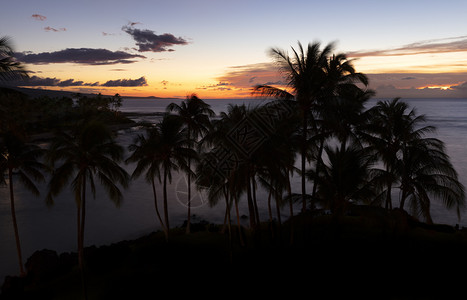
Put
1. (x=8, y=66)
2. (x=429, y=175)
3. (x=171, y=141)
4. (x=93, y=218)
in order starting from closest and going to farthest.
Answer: (x=8, y=66) < (x=429, y=175) < (x=171, y=141) < (x=93, y=218)

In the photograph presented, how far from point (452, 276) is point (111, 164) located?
2016 centimetres

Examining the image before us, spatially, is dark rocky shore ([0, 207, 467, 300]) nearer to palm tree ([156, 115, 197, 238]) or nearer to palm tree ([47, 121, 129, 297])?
palm tree ([47, 121, 129, 297])

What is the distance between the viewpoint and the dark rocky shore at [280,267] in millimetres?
16625

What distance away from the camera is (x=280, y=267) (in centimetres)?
1875

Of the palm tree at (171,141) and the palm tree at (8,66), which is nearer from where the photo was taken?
the palm tree at (8,66)

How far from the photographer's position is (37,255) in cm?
2200

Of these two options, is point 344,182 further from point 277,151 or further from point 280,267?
point 280,267

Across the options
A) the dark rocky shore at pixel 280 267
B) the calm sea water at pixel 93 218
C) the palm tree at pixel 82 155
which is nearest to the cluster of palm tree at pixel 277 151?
the palm tree at pixel 82 155

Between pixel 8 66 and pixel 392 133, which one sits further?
pixel 392 133

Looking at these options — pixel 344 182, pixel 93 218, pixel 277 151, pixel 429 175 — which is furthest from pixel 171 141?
pixel 93 218

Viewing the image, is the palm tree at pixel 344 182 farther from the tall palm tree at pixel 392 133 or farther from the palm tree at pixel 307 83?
the tall palm tree at pixel 392 133

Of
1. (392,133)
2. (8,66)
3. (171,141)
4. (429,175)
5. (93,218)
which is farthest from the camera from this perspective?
(93,218)

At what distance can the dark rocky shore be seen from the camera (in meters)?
16.6

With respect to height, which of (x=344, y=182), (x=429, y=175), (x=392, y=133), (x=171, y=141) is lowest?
(x=429, y=175)
